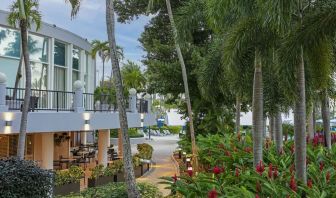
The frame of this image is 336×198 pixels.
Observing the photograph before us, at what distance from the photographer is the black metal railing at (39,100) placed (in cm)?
1502

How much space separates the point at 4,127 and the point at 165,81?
13342 millimetres

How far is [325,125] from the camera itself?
17906mm

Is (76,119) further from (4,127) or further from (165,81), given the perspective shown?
(165,81)

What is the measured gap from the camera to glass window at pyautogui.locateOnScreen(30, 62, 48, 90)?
862 inches

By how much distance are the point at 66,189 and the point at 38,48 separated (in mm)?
8900

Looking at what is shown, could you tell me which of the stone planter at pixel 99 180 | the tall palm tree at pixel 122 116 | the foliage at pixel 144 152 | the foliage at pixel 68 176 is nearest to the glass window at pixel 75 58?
the foliage at pixel 144 152

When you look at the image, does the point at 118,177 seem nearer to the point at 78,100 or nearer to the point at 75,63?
the point at 78,100

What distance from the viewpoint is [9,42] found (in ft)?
66.4

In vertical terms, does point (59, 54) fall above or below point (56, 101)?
above

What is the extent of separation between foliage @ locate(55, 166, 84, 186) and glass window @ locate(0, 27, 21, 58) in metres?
6.85

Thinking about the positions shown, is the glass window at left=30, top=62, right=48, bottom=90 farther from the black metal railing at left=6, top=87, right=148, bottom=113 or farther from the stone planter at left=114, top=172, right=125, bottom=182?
the stone planter at left=114, top=172, right=125, bottom=182

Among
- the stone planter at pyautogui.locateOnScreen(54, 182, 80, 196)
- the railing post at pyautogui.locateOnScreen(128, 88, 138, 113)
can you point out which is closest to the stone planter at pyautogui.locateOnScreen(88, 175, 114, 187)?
the stone planter at pyautogui.locateOnScreen(54, 182, 80, 196)

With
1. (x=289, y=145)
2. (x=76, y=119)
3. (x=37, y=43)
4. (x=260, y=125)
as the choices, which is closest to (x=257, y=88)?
(x=260, y=125)

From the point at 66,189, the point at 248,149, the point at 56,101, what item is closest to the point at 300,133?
the point at 248,149
